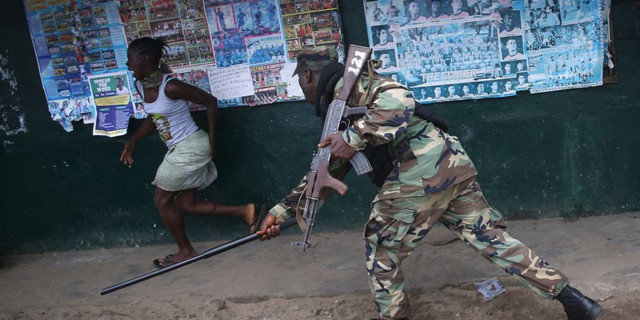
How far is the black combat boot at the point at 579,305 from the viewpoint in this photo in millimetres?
3395

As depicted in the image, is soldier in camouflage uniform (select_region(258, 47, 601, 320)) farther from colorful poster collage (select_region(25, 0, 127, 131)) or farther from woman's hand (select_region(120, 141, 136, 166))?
colorful poster collage (select_region(25, 0, 127, 131))

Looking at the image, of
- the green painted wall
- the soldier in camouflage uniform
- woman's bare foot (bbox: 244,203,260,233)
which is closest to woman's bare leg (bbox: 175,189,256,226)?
woman's bare foot (bbox: 244,203,260,233)

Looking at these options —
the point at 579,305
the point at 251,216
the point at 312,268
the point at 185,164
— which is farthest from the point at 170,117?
the point at 579,305

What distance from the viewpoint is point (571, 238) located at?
183 inches

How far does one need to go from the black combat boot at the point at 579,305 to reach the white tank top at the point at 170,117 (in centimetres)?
263

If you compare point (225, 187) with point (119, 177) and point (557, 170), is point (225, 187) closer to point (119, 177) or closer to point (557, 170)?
point (119, 177)

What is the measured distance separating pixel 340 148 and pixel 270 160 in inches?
76.1

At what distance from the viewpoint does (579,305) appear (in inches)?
134

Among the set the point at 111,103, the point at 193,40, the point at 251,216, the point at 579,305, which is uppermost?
the point at 193,40

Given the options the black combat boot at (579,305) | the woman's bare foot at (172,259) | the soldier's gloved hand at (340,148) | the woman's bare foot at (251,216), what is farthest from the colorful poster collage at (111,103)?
the black combat boot at (579,305)

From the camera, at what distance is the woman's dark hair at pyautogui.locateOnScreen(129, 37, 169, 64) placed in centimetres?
466

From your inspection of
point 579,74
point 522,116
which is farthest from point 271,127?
point 579,74

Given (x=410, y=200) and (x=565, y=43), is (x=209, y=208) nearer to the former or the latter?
(x=410, y=200)

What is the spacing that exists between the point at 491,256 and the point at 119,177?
310cm
